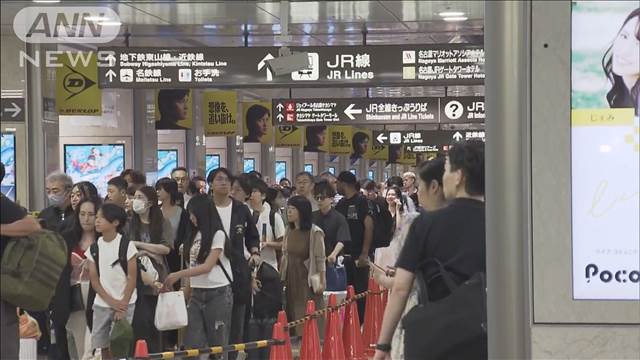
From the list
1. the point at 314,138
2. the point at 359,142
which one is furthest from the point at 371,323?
the point at 359,142

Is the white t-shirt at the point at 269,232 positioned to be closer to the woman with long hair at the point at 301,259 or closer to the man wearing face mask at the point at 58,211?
the woman with long hair at the point at 301,259

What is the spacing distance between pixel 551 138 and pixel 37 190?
9.90 m

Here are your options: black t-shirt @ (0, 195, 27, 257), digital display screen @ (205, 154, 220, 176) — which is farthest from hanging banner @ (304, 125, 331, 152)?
black t-shirt @ (0, 195, 27, 257)

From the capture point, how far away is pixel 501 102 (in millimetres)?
3428

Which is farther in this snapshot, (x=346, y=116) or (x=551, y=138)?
(x=346, y=116)

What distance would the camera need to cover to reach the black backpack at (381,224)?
14.1 m

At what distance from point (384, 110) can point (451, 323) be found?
17.0 m

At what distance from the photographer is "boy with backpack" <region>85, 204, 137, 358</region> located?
329 inches

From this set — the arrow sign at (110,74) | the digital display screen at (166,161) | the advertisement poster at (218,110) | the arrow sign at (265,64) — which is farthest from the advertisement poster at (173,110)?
the arrow sign at (265,64)

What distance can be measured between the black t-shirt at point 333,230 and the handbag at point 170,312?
4214mm

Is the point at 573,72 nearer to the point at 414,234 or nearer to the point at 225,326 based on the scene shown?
the point at 414,234

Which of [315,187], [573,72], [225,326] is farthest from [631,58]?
[315,187]

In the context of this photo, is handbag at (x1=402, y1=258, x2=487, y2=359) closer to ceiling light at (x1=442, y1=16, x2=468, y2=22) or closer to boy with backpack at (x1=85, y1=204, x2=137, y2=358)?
boy with backpack at (x1=85, y1=204, x2=137, y2=358)

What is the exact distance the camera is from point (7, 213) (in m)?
5.89
